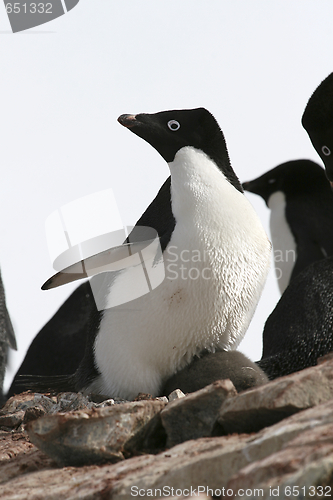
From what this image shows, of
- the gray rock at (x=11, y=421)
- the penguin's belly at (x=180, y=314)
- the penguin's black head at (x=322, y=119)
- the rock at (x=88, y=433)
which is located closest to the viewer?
the rock at (x=88, y=433)

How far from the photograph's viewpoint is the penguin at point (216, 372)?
2279 millimetres

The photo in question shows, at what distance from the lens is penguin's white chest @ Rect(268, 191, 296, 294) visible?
19.2ft

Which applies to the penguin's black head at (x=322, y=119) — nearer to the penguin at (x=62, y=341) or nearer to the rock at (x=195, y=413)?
the penguin at (x=62, y=341)

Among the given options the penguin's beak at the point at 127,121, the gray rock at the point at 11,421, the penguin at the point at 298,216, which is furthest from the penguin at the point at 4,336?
the penguin at the point at 298,216

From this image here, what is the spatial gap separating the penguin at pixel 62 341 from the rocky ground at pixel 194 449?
221 centimetres

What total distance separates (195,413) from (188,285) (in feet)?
3.44

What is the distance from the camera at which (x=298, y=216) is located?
19.4ft

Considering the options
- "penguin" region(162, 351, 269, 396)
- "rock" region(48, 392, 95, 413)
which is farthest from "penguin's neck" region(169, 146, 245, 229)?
"rock" region(48, 392, 95, 413)

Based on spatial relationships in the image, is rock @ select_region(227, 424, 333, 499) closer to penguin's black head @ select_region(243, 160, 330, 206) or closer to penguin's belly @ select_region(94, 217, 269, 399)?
penguin's belly @ select_region(94, 217, 269, 399)

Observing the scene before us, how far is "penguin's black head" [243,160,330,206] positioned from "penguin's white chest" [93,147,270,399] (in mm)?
3364

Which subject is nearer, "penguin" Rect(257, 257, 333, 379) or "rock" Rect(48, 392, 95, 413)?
"rock" Rect(48, 392, 95, 413)

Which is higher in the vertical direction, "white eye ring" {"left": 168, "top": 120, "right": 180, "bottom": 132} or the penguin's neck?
"white eye ring" {"left": 168, "top": 120, "right": 180, "bottom": 132}

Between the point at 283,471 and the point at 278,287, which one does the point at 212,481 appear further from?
the point at 278,287

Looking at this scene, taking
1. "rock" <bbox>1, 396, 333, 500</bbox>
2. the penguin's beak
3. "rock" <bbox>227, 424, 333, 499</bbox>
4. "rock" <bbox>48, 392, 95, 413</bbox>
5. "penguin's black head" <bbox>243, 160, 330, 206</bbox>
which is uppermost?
the penguin's beak
